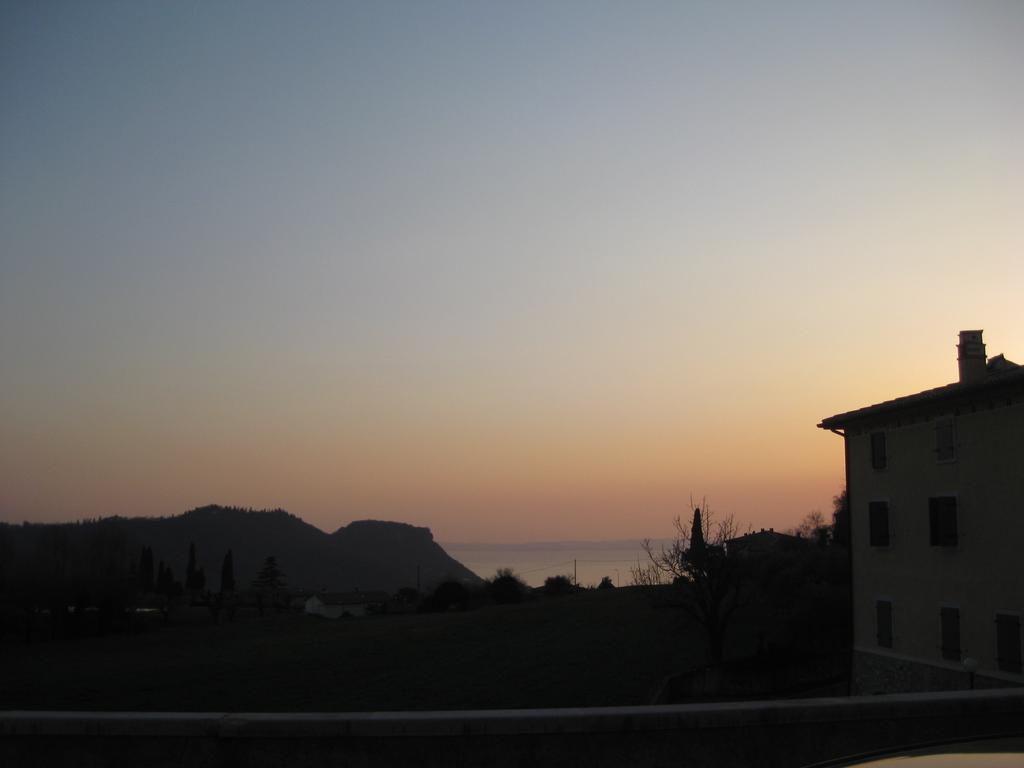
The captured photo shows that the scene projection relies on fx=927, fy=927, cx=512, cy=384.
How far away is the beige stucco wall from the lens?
22891mm

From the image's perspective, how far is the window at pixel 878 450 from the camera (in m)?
28.0

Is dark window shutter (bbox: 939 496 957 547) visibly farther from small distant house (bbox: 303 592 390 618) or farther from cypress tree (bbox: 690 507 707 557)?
small distant house (bbox: 303 592 390 618)

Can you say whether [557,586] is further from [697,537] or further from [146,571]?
[146,571]

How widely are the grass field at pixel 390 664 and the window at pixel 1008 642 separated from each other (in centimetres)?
1668

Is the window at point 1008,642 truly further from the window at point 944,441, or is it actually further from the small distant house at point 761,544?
the small distant house at point 761,544

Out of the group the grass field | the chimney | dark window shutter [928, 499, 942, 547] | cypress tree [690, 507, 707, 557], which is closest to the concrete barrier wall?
dark window shutter [928, 499, 942, 547]

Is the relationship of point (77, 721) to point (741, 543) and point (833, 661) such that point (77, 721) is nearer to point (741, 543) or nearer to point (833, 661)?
point (833, 661)

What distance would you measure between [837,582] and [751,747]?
41049mm

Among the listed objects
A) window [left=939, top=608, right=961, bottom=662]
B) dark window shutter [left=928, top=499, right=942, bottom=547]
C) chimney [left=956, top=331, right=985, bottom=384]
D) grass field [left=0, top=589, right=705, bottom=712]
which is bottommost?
grass field [left=0, top=589, right=705, bottom=712]

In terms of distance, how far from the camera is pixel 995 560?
2330 centimetres

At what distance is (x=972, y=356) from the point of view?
83.8 feet

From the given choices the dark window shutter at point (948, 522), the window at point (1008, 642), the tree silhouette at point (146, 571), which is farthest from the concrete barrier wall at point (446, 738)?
the tree silhouette at point (146, 571)

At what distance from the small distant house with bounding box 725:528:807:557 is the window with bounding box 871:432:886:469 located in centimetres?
1741

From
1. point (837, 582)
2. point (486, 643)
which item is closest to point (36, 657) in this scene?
point (486, 643)
